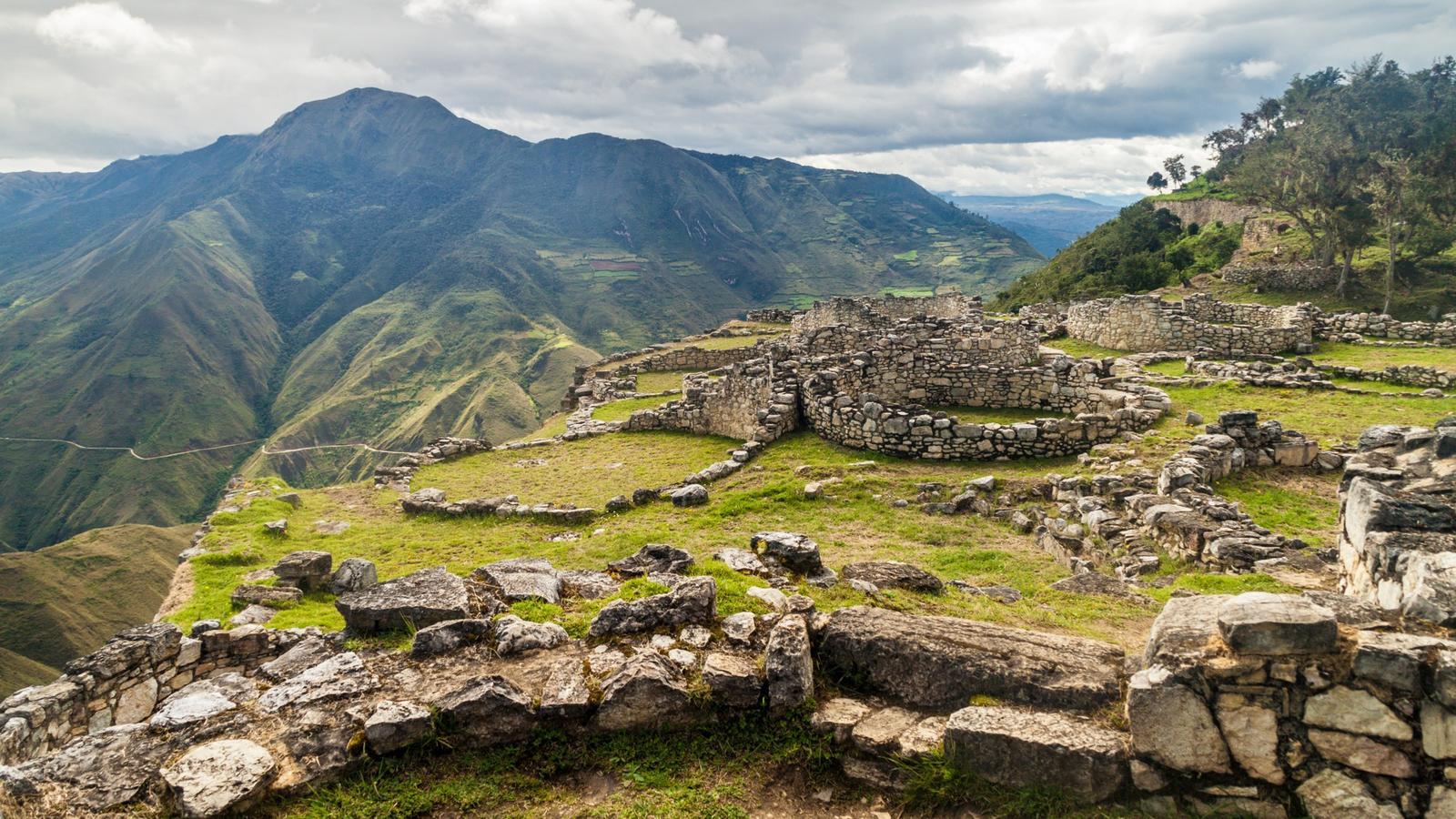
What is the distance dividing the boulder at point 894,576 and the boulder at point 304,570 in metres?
9.52

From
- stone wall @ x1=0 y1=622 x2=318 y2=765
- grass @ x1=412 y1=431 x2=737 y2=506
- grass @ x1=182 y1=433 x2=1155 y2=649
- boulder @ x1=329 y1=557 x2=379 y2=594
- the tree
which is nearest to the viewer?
stone wall @ x1=0 y1=622 x2=318 y2=765

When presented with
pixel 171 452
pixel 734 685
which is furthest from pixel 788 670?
pixel 171 452

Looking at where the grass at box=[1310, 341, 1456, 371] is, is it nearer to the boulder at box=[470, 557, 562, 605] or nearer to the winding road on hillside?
the boulder at box=[470, 557, 562, 605]

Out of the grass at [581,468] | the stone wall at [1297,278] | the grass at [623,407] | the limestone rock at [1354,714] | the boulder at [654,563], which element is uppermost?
the stone wall at [1297,278]

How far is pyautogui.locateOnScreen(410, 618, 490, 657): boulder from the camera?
7953 mm

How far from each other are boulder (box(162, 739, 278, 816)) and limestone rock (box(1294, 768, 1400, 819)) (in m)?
8.35

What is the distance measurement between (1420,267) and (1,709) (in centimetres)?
6303

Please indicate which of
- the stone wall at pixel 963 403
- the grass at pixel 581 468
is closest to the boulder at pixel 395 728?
the grass at pixel 581 468

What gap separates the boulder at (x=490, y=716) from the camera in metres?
6.70

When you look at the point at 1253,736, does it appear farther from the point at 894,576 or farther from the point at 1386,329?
the point at 1386,329

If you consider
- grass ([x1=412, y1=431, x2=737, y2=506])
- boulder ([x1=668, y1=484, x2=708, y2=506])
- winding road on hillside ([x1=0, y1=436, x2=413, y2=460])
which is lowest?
winding road on hillside ([x1=0, y1=436, x2=413, y2=460])

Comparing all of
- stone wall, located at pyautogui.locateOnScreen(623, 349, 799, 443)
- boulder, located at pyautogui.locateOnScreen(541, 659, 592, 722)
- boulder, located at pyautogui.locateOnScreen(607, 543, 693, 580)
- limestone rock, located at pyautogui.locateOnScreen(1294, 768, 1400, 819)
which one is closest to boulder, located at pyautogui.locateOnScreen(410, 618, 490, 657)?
boulder, located at pyautogui.locateOnScreen(541, 659, 592, 722)

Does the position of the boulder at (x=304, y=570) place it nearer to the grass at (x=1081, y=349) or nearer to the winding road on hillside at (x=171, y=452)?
the grass at (x=1081, y=349)

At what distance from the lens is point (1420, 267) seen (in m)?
42.2
